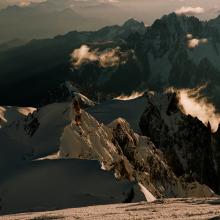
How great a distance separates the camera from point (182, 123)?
175m

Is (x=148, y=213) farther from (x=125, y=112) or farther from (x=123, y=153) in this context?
(x=125, y=112)

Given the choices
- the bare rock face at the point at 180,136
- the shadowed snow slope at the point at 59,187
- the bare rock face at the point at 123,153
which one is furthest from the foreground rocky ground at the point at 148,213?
the bare rock face at the point at 180,136

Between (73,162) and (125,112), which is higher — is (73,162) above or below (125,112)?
above

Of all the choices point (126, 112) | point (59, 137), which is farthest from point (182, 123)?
point (59, 137)

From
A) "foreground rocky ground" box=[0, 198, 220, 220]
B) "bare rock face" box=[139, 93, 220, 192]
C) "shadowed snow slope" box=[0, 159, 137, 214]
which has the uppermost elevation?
"foreground rocky ground" box=[0, 198, 220, 220]

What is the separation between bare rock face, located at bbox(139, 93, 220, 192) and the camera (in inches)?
6688

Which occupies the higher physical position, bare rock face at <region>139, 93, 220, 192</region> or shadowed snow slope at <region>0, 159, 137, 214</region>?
shadowed snow slope at <region>0, 159, 137, 214</region>

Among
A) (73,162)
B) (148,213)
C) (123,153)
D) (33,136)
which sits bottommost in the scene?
(123,153)

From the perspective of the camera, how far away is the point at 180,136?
17225 centimetres

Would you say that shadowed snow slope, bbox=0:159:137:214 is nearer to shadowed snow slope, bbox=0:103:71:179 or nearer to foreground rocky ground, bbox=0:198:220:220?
shadowed snow slope, bbox=0:103:71:179

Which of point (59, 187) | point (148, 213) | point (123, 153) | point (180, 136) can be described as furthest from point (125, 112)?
point (148, 213)

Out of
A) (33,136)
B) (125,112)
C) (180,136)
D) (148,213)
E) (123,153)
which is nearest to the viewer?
(148,213)

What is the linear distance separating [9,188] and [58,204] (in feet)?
26.2

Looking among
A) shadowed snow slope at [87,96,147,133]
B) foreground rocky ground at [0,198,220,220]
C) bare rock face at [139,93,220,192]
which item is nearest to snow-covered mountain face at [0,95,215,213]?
foreground rocky ground at [0,198,220,220]
